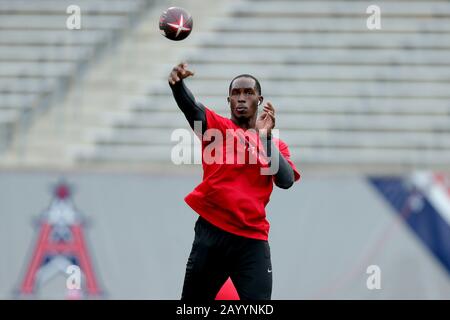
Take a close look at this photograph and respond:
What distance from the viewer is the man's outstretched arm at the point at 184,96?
559 centimetres

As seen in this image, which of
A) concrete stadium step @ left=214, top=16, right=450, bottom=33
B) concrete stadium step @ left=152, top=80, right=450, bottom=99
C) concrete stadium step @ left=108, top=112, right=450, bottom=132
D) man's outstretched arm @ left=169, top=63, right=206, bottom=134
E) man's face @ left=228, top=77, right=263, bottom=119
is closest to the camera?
man's outstretched arm @ left=169, top=63, right=206, bottom=134

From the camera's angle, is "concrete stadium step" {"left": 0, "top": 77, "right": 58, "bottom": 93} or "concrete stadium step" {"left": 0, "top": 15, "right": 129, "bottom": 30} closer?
"concrete stadium step" {"left": 0, "top": 77, "right": 58, "bottom": 93}

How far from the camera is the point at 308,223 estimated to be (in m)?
10.2

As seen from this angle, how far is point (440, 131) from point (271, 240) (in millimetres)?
3448

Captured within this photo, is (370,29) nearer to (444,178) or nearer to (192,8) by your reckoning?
(192,8)

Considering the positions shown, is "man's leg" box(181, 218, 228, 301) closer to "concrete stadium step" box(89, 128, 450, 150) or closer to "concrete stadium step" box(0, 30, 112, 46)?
"concrete stadium step" box(89, 128, 450, 150)

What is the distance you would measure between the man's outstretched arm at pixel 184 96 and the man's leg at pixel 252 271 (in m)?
0.69

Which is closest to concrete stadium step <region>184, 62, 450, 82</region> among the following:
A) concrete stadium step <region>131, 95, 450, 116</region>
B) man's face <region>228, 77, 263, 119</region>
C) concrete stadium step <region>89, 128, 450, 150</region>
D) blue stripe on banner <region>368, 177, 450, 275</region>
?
concrete stadium step <region>131, 95, 450, 116</region>

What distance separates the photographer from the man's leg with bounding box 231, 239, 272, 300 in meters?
5.79

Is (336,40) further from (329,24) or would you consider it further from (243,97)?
(243,97)

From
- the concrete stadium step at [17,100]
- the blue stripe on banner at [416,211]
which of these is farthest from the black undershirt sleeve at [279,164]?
the concrete stadium step at [17,100]

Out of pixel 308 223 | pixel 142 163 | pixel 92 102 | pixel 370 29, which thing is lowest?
pixel 308 223
